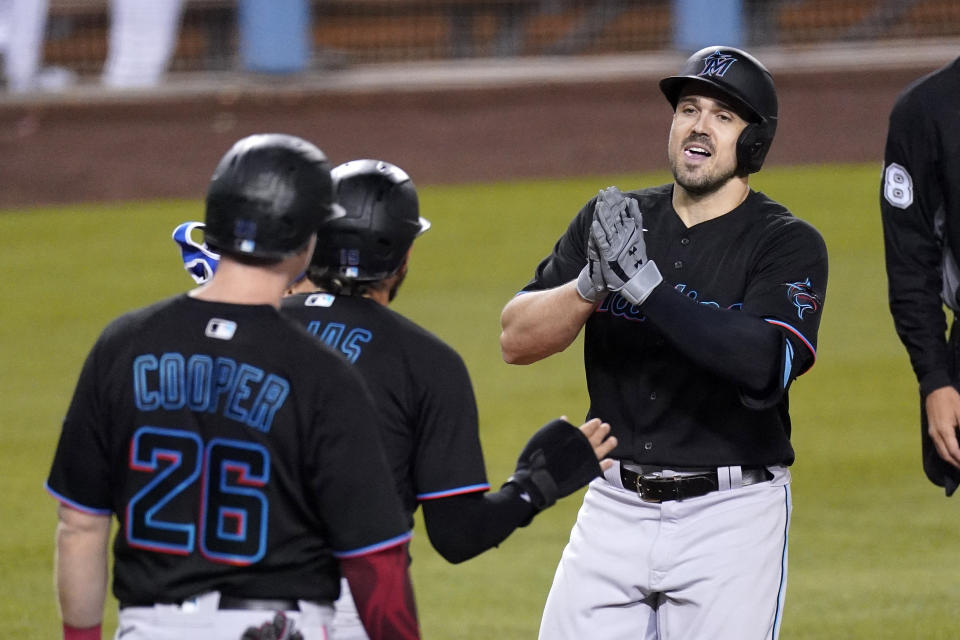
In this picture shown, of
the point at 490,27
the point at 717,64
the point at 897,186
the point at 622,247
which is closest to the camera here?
the point at 622,247

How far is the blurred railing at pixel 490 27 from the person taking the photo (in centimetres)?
1894

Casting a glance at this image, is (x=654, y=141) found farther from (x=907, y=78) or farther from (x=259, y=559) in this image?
(x=259, y=559)

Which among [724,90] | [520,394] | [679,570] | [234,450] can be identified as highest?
[724,90]

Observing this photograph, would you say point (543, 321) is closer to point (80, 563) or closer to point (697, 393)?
point (697, 393)

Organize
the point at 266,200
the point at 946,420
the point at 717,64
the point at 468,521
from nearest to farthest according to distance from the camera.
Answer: the point at 266,200 → the point at 468,521 → the point at 717,64 → the point at 946,420

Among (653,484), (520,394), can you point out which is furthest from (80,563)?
(520,394)

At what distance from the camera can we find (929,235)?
158 inches

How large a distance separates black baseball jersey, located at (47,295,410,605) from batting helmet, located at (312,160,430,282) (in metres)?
0.51

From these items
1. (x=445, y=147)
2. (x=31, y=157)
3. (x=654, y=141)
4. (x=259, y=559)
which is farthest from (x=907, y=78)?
(x=259, y=559)

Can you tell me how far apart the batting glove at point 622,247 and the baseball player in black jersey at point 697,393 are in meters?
0.08

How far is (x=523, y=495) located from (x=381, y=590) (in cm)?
53

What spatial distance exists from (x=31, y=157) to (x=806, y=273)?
14.2 metres

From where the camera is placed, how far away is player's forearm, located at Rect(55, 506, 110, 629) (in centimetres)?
278

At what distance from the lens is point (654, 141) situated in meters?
16.6
